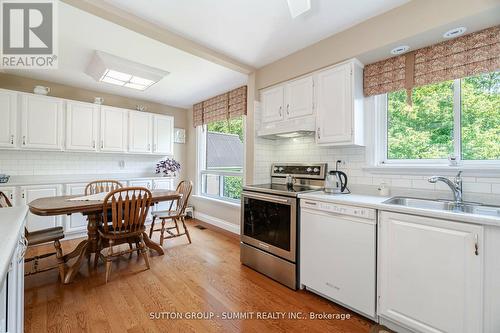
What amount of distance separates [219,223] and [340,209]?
2681 millimetres

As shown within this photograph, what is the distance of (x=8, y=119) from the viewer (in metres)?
A: 2.99

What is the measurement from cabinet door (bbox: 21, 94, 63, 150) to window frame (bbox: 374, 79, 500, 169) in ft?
13.9

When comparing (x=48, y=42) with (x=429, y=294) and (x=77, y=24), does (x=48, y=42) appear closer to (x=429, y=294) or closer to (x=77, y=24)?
(x=77, y=24)

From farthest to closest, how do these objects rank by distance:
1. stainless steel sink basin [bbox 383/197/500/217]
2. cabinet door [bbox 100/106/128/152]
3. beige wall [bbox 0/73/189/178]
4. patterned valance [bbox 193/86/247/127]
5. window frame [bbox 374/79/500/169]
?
cabinet door [bbox 100/106/128/152] → patterned valance [bbox 193/86/247/127] → beige wall [bbox 0/73/189/178] → window frame [bbox 374/79/500/169] → stainless steel sink basin [bbox 383/197/500/217]

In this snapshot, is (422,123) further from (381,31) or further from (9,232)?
(9,232)

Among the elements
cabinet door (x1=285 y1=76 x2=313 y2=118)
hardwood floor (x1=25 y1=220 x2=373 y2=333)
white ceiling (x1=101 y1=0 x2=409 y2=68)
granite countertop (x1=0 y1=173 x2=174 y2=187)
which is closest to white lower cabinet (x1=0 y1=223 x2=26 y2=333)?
hardwood floor (x1=25 y1=220 x2=373 y2=333)

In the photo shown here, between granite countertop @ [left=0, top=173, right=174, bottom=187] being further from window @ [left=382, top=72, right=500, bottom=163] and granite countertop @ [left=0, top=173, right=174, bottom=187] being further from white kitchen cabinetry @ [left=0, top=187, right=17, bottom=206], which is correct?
window @ [left=382, top=72, right=500, bottom=163]

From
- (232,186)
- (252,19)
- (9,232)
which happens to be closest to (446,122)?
(252,19)

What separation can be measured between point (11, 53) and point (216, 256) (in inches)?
129

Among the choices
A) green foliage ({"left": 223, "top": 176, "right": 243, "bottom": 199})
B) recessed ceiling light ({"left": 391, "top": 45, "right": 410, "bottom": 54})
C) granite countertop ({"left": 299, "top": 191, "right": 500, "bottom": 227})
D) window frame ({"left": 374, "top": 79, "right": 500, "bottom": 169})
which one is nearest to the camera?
granite countertop ({"left": 299, "top": 191, "right": 500, "bottom": 227})

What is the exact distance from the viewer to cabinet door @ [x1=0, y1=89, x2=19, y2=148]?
2953 millimetres

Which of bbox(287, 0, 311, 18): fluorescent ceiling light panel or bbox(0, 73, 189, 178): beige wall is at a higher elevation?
bbox(0, 73, 189, 178): beige wall

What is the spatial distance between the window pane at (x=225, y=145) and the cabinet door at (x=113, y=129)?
5.02ft

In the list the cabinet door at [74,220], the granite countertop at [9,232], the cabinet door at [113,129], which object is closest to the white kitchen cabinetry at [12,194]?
the cabinet door at [74,220]
